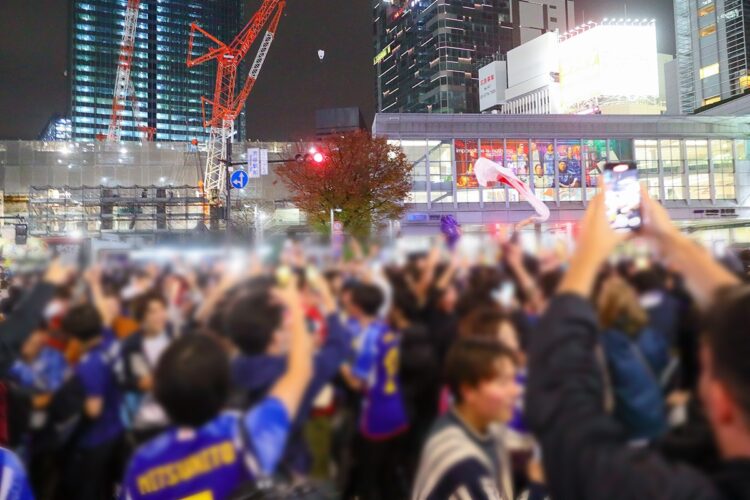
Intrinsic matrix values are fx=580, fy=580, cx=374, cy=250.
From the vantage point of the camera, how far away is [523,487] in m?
1.86

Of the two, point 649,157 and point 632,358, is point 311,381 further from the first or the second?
point 649,157

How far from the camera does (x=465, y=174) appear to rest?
39875 mm

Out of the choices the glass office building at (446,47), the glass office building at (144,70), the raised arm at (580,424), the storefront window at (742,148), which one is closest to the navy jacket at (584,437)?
the raised arm at (580,424)

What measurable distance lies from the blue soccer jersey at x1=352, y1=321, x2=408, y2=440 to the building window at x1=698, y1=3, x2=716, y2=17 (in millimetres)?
104645

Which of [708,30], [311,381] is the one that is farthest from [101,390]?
[708,30]

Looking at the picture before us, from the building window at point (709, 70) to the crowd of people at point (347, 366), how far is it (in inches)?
4016

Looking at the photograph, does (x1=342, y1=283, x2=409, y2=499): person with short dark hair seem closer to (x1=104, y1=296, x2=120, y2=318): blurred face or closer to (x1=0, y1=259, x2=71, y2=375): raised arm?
(x1=104, y1=296, x2=120, y2=318): blurred face

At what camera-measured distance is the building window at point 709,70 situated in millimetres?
86731

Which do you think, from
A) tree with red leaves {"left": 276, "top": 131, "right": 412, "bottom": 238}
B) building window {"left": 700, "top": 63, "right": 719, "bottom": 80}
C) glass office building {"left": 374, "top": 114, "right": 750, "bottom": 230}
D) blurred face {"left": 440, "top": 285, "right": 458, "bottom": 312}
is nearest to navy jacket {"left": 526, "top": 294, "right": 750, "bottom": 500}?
blurred face {"left": 440, "top": 285, "right": 458, "bottom": 312}

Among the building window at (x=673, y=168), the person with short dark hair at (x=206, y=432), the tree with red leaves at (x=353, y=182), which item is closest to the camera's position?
the person with short dark hair at (x=206, y=432)

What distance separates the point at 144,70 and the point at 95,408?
611ft

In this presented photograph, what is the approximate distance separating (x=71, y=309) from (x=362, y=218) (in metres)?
25.2

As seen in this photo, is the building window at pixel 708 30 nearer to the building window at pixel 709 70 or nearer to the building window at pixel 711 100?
the building window at pixel 709 70

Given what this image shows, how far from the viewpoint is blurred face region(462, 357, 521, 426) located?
67.6 inches
